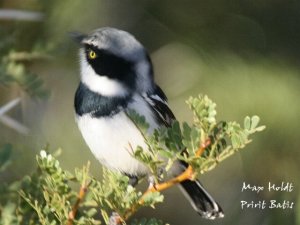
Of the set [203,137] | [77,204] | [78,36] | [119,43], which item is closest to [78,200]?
[77,204]

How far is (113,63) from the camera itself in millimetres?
1832

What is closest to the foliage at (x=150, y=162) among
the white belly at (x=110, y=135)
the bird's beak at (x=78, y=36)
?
the white belly at (x=110, y=135)

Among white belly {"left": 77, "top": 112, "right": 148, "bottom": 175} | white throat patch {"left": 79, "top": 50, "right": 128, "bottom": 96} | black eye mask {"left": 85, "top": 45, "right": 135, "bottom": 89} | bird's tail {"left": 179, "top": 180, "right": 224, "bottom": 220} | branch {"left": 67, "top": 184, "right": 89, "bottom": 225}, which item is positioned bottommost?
bird's tail {"left": 179, "top": 180, "right": 224, "bottom": 220}

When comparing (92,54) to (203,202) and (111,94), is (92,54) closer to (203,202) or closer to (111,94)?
(111,94)

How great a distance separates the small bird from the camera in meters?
1.81

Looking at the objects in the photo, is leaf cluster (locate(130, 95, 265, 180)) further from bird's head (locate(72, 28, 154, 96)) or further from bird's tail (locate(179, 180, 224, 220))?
bird's tail (locate(179, 180, 224, 220))

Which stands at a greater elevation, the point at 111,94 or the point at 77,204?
the point at 77,204

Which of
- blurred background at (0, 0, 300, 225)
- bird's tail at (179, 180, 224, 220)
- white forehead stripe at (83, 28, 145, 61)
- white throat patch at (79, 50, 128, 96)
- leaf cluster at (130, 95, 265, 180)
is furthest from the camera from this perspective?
blurred background at (0, 0, 300, 225)

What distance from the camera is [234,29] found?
2428 mm

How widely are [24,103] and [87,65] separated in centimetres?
52

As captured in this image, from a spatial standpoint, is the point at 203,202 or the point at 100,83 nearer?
the point at 100,83

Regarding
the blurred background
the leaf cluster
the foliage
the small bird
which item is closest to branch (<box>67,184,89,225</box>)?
the foliage

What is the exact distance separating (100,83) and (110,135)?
0.44ft

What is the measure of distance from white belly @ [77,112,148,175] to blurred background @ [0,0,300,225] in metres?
0.26
